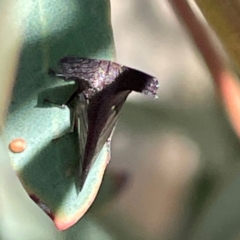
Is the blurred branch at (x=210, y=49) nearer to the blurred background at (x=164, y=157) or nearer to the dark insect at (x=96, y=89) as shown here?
the blurred background at (x=164, y=157)

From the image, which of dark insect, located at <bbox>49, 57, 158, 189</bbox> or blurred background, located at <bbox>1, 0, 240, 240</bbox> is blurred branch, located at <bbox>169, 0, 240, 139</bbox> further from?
dark insect, located at <bbox>49, 57, 158, 189</bbox>

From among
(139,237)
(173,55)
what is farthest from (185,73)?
(139,237)

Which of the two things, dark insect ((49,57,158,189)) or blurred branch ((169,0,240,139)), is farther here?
blurred branch ((169,0,240,139))

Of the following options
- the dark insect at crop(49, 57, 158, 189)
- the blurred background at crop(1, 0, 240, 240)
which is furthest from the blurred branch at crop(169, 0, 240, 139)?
the dark insect at crop(49, 57, 158, 189)

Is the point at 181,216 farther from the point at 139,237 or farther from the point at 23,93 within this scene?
the point at 23,93

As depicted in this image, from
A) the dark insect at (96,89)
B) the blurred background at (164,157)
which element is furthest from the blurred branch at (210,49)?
the dark insect at (96,89)
